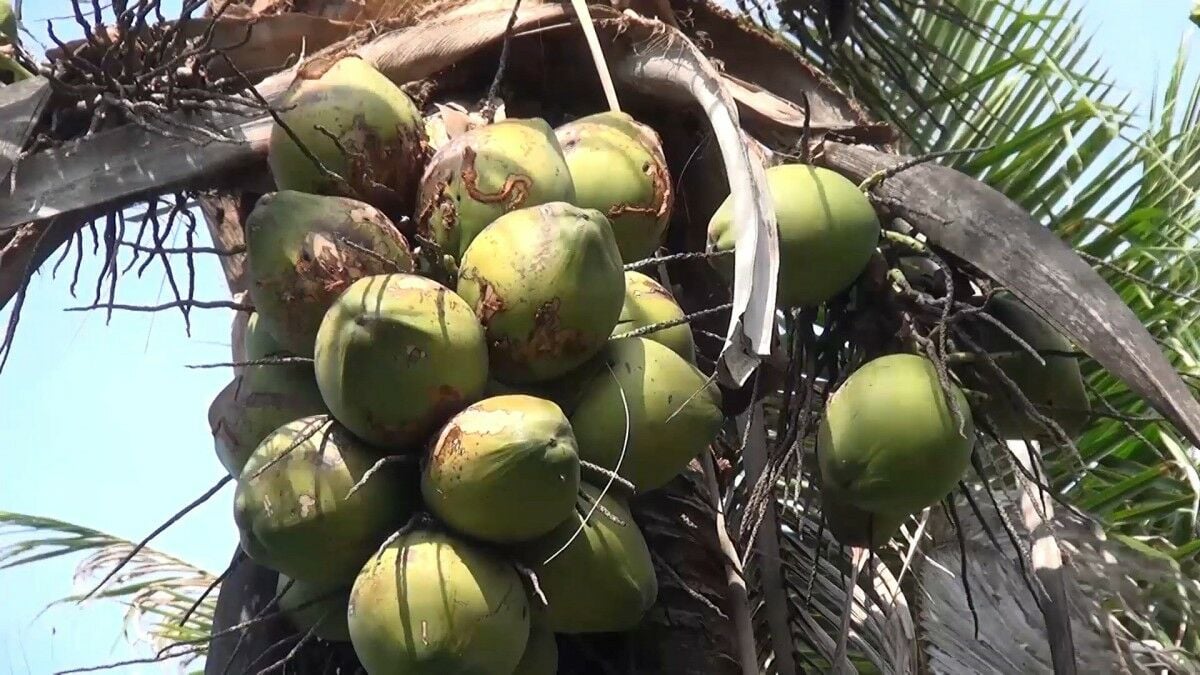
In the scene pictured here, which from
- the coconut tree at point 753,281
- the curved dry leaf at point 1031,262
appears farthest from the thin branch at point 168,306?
the curved dry leaf at point 1031,262

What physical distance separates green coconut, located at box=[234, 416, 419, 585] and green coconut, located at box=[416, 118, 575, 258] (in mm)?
246

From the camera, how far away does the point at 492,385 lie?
1195 millimetres

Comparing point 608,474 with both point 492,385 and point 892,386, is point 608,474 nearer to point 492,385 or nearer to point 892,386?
point 492,385

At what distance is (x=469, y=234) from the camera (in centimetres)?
127

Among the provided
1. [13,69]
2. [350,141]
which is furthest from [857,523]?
[13,69]

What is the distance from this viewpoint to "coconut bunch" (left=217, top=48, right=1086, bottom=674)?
109 cm

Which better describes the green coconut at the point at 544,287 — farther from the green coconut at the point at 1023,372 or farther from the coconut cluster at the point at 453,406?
the green coconut at the point at 1023,372

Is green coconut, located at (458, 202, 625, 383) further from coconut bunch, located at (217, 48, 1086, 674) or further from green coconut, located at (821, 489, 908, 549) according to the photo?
green coconut, located at (821, 489, 908, 549)

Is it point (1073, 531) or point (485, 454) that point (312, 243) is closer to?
point (485, 454)

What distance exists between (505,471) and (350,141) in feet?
1.49

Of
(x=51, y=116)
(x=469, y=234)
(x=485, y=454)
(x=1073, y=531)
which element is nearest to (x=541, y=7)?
(x=469, y=234)

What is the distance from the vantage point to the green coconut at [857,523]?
1.36 m

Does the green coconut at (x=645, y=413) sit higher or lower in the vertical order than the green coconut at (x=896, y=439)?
higher

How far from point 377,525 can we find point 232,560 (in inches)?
12.3
